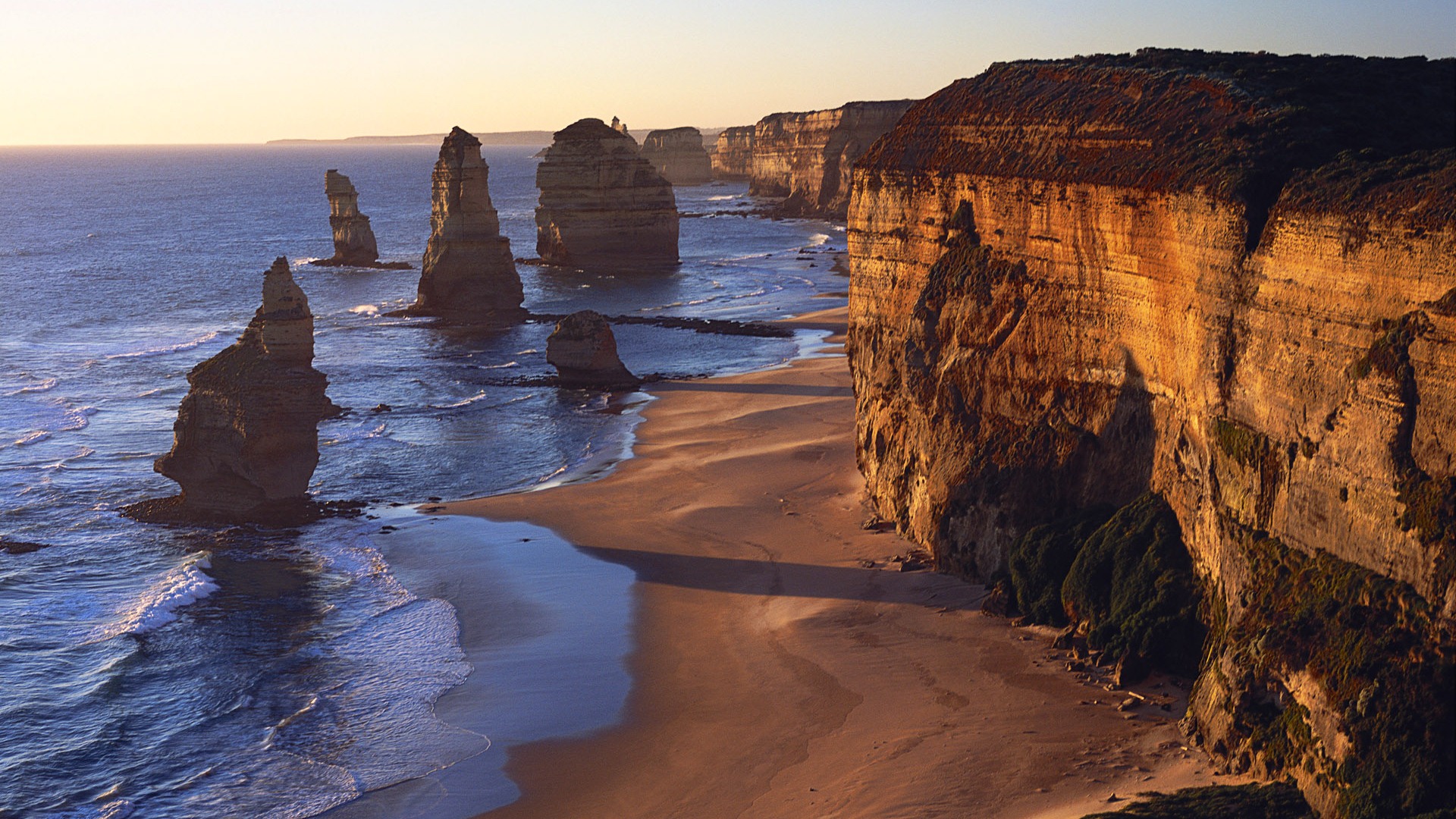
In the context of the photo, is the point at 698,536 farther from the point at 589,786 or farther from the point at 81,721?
the point at 81,721

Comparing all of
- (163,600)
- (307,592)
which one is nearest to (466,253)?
(307,592)

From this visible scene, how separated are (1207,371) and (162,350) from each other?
170 ft

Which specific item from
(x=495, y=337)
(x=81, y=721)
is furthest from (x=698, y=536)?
(x=495, y=337)

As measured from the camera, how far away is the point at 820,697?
64.5 ft

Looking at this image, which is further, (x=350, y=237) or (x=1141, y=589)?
(x=350, y=237)

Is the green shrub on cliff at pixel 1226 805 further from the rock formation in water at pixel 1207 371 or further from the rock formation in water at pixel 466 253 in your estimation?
the rock formation in water at pixel 466 253

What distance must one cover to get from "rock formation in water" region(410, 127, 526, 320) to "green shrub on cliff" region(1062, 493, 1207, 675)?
4795cm

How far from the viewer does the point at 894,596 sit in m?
23.2

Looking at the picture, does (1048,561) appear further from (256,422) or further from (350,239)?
(350,239)

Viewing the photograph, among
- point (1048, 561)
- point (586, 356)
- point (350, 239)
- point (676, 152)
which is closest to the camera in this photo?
point (1048, 561)

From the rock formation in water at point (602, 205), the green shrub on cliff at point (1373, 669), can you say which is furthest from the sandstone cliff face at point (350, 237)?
the green shrub on cliff at point (1373, 669)

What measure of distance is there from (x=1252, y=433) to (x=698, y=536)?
549 inches

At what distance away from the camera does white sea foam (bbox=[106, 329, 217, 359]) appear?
185 ft

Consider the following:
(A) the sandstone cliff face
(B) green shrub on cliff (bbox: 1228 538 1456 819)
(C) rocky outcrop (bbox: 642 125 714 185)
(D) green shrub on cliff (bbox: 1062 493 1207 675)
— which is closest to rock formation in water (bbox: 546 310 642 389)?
(D) green shrub on cliff (bbox: 1062 493 1207 675)
